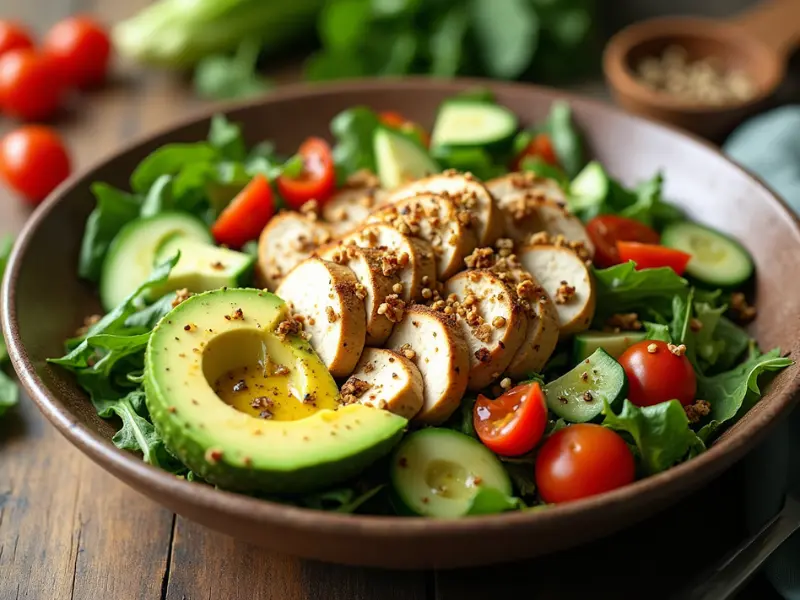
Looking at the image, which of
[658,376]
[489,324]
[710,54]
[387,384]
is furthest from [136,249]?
[710,54]

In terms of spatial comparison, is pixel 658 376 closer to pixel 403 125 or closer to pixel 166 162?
pixel 403 125

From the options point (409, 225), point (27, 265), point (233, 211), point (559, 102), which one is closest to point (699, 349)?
point (409, 225)

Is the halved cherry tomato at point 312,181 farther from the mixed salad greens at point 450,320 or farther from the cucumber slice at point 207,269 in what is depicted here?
the cucumber slice at point 207,269

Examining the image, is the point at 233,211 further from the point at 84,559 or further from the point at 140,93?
the point at 140,93

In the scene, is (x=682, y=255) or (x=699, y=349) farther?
(x=682, y=255)

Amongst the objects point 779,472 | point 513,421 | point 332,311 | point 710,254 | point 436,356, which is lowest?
point 779,472

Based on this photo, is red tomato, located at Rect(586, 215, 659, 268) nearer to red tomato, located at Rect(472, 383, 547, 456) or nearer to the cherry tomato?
the cherry tomato
